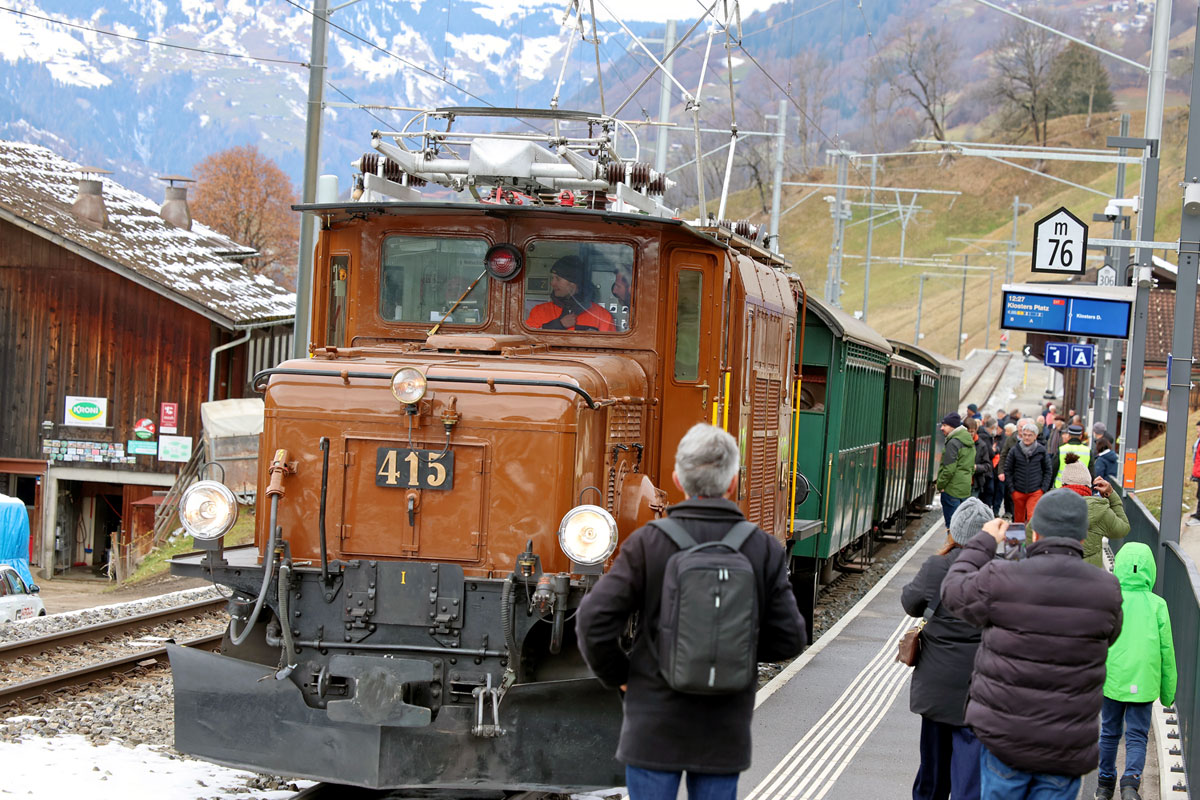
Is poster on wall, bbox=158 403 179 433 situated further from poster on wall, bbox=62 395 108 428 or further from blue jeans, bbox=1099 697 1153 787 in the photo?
blue jeans, bbox=1099 697 1153 787

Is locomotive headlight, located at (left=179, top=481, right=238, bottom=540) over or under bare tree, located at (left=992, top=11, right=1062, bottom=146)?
under

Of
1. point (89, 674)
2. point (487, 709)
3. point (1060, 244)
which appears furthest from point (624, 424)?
point (1060, 244)

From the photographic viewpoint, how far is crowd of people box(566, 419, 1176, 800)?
4660 millimetres

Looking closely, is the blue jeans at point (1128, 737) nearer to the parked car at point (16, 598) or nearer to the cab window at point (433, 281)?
the cab window at point (433, 281)

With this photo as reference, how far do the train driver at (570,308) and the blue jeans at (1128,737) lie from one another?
12.3ft

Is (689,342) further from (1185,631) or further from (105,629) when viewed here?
(105,629)

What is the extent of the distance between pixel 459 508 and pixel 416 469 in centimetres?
31

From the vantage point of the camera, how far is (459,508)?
7578 mm

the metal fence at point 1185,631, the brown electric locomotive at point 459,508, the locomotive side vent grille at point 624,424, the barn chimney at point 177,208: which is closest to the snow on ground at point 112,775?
the brown electric locomotive at point 459,508

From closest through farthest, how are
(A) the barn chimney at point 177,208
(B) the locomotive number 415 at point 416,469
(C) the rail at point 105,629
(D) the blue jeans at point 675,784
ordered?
(D) the blue jeans at point 675,784 < (B) the locomotive number 415 at point 416,469 < (C) the rail at point 105,629 < (A) the barn chimney at point 177,208

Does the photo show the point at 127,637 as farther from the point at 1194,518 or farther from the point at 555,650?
the point at 1194,518

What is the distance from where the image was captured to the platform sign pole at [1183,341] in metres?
11.7

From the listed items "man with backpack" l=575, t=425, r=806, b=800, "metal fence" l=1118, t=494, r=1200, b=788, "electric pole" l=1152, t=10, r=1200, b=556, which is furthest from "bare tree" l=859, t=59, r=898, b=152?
"man with backpack" l=575, t=425, r=806, b=800

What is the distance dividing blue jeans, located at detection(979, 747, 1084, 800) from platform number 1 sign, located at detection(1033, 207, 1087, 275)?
11360 mm
